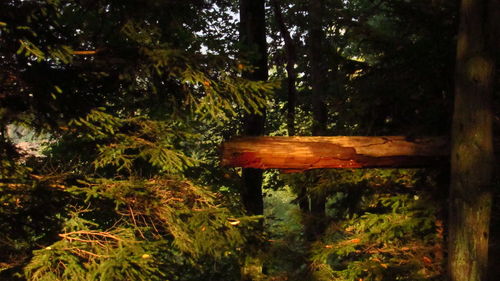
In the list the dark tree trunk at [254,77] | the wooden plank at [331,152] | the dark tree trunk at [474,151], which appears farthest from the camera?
the dark tree trunk at [254,77]

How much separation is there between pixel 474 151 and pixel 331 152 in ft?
5.09

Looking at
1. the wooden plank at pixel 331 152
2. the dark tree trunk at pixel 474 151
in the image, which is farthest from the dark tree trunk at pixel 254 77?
the dark tree trunk at pixel 474 151

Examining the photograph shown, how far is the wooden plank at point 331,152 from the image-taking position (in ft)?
15.4

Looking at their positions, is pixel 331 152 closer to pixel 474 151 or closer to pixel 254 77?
pixel 474 151

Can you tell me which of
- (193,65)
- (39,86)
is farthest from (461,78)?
(39,86)

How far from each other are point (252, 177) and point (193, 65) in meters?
4.36

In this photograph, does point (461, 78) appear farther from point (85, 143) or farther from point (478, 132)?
point (85, 143)

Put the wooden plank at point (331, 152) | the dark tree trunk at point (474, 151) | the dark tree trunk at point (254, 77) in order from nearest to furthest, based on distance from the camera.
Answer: the dark tree trunk at point (474, 151) < the wooden plank at point (331, 152) < the dark tree trunk at point (254, 77)

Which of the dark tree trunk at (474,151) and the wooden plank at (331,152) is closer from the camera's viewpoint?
the dark tree trunk at (474,151)

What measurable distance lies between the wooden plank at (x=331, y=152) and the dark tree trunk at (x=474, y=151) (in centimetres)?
51

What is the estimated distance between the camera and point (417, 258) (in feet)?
17.8

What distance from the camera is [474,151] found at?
4.59 metres

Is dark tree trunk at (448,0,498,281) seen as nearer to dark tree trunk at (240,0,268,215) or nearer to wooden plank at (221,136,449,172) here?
wooden plank at (221,136,449,172)

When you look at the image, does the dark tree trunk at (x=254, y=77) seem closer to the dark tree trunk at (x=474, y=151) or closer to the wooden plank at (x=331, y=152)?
the wooden plank at (x=331, y=152)
